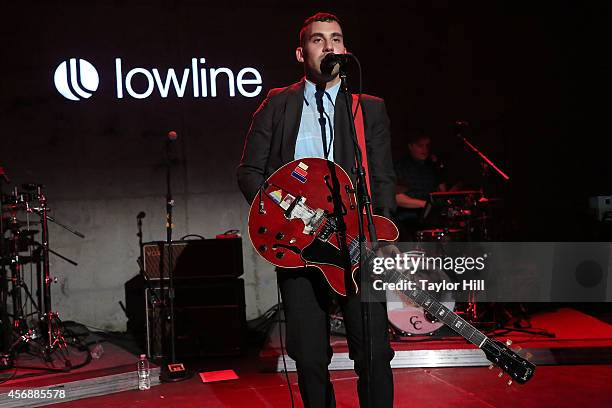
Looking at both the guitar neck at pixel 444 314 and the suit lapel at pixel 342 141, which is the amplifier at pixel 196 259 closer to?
the suit lapel at pixel 342 141

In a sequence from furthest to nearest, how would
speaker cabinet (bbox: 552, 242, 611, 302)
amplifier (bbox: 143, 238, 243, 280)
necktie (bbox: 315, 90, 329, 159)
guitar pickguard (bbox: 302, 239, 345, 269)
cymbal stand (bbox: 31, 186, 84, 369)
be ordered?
speaker cabinet (bbox: 552, 242, 611, 302)
amplifier (bbox: 143, 238, 243, 280)
cymbal stand (bbox: 31, 186, 84, 369)
necktie (bbox: 315, 90, 329, 159)
guitar pickguard (bbox: 302, 239, 345, 269)

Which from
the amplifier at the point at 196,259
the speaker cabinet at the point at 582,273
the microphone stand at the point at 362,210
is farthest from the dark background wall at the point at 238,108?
the microphone stand at the point at 362,210

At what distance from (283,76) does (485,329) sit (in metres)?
3.45

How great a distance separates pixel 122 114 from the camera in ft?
23.3

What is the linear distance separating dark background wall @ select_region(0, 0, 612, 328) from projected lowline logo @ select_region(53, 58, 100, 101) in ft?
0.23

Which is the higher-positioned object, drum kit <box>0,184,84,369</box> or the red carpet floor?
drum kit <box>0,184,84,369</box>

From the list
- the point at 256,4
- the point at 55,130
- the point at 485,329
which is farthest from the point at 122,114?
the point at 485,329

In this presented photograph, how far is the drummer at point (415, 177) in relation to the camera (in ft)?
21.9

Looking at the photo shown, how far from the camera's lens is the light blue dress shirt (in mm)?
3143

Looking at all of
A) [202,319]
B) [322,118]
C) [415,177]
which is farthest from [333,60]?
[415,177]

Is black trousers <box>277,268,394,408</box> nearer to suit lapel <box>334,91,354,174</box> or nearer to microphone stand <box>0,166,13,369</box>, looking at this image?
suit lapel <box>334,91,354,174</box>

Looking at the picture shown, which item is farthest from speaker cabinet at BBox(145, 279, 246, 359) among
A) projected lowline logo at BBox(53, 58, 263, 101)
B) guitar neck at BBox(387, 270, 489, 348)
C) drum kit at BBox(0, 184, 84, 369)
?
guitar neck at BBox(387, 270, 489, 348)

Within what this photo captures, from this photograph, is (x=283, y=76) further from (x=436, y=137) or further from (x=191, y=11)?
(x=436, y=137)

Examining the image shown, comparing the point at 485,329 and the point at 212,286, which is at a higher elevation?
the point at 212,286
